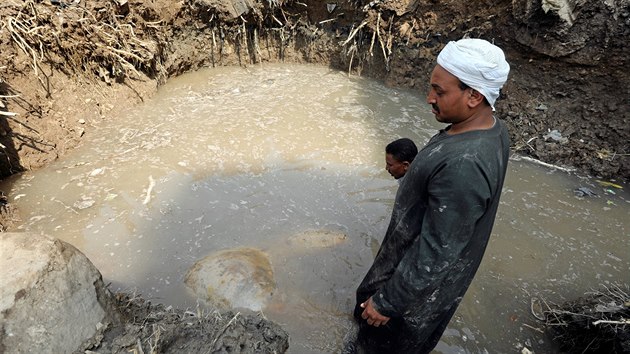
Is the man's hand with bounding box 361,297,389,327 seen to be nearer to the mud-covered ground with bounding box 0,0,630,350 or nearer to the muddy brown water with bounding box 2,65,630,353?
the muddy brown water with bounding box 2,65,630,353

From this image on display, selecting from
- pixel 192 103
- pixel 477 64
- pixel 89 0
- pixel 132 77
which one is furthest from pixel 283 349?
pixel 89 0

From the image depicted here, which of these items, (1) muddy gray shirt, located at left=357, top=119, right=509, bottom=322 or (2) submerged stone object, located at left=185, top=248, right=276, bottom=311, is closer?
(1) muddy gray shirt, located at left=357, top=119, right=509, bottom=322

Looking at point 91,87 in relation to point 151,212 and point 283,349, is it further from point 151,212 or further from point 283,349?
point 283,349

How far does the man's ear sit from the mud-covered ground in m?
3.75

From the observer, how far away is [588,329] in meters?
2.37

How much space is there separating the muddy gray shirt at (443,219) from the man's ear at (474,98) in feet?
0.36

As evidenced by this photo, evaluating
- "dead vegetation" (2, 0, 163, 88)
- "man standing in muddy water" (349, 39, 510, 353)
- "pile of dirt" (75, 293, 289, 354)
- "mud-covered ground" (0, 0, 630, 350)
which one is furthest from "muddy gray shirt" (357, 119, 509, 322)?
"dead vegetation" (2, 0, 163, 88)

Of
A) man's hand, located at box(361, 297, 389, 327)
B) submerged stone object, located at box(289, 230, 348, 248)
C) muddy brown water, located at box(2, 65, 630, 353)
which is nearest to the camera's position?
man's hand, located at box(361, 297, 389, 327)

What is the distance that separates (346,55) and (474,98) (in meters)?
5.23

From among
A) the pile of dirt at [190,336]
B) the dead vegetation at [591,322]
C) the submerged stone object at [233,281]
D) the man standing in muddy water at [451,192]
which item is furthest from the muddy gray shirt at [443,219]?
the submerged stone object at [233,281]

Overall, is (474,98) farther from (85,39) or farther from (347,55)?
(347,55)

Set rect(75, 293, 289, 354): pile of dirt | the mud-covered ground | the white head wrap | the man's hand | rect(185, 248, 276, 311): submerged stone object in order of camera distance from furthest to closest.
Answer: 1. the mud-covered ground
2. rect(185, 248, 276, 311): submerged stone object
3. the man's hand
4. rect(75, 293, 289, 354): pile of dirt
5. the white head wrap

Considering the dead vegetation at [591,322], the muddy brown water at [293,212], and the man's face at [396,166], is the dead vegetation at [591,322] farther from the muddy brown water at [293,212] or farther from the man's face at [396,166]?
the man's face at [396,166]

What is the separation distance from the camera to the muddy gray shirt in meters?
1.36
